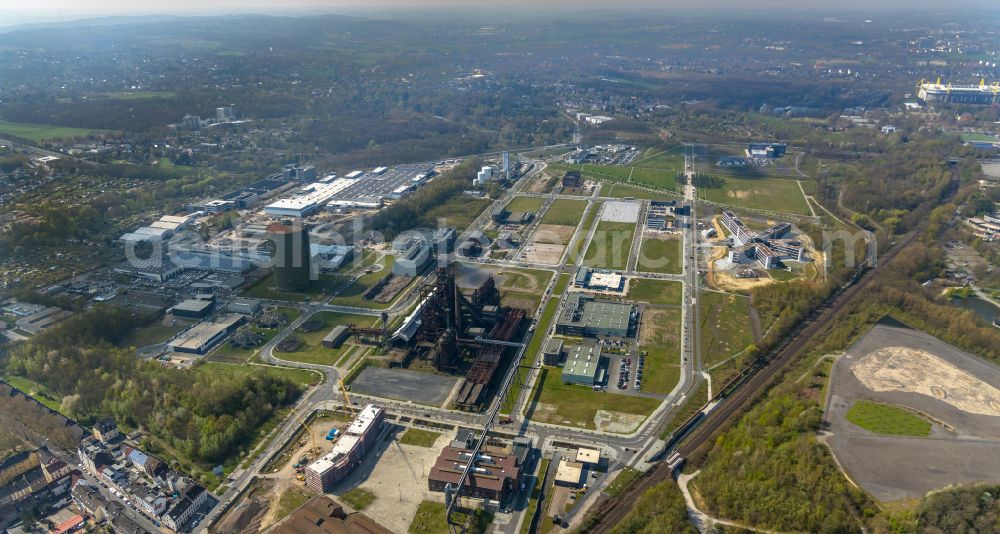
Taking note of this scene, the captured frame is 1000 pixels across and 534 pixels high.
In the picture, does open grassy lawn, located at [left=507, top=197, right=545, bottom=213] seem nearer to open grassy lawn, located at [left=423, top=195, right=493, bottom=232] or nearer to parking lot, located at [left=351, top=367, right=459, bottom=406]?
open grassy lawn, located at [left=423, top=195, right=493, bottom=232]

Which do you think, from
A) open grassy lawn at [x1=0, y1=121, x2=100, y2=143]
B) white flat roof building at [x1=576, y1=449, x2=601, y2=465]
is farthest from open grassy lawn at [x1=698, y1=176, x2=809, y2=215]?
open grassy lawn at [x1=0, y1=121, x2=100, y2=143]

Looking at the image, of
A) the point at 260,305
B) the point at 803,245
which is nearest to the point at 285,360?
the point at 260,305

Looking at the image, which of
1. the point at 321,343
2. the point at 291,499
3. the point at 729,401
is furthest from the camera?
the point at 321,343

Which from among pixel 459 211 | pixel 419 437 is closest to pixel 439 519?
pixel 419 437

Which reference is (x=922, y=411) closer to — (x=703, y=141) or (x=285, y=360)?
(x=285, y=360)

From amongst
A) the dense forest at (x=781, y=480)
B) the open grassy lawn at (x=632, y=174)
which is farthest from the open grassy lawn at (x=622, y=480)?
the open grassy lawn at (x=632, y=174)

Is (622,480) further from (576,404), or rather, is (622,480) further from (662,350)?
(662,350)
